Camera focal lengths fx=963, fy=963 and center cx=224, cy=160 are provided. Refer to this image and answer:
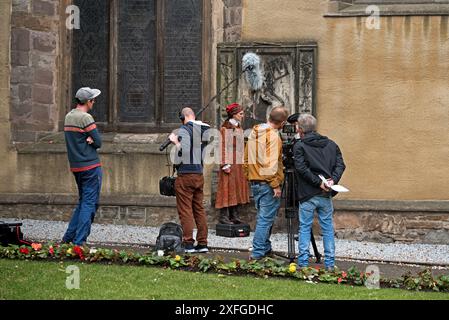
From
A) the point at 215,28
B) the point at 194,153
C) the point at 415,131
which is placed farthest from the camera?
the point at 215,28

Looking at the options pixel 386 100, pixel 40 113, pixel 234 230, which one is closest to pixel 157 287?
pixel 234 230

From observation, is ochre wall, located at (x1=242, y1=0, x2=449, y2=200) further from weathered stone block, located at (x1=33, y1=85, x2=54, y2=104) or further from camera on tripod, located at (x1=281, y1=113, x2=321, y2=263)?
weathered stone block, located at (x1=33, y1=85, x2=54, y2=104)

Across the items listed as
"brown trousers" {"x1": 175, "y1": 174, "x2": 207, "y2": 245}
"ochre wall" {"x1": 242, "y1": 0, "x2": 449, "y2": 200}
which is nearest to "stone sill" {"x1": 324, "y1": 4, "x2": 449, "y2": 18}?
"ochre wall" {"x1": 242, "y1": 0, "x2": 449, "y2": 200}

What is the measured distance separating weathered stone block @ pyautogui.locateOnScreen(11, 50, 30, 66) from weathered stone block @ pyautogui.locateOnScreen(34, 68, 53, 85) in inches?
9.0

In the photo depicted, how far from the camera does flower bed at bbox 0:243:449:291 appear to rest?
922cm

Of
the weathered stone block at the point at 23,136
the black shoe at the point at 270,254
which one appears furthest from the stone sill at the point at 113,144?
the black shoe at the point at 270,254

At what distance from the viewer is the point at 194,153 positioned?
11555mm

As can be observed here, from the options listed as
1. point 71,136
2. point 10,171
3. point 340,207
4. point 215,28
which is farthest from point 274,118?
point 10,171

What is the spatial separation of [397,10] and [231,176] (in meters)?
3.41

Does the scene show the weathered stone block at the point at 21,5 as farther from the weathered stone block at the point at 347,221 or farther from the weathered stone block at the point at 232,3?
the weathered stone block at the point at 347,221

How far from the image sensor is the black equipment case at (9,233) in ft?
36.1

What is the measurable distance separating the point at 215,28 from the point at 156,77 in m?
1.28
